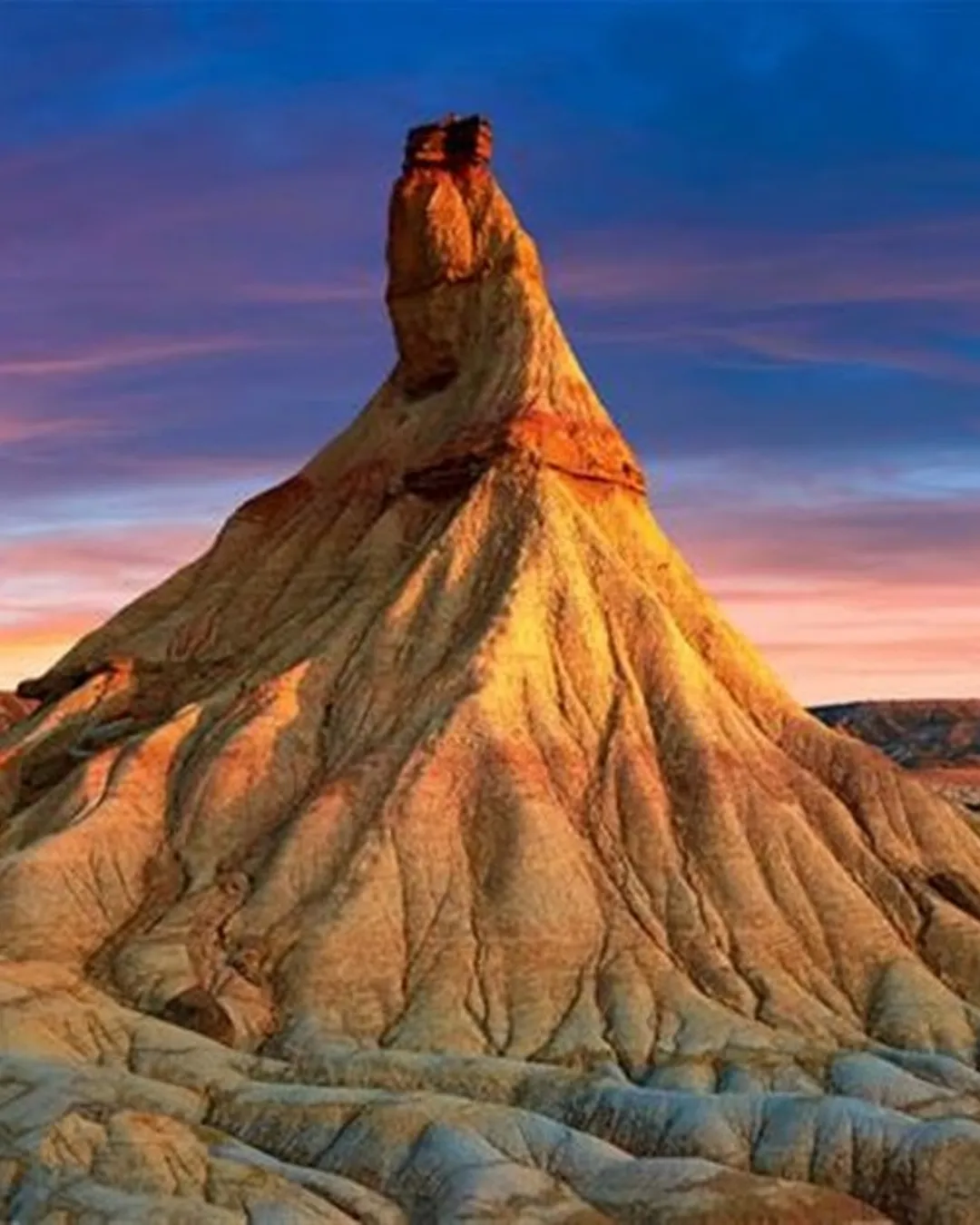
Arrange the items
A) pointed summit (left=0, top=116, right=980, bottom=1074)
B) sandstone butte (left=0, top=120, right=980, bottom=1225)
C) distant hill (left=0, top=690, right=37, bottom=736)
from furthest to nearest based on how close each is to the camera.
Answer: distant hill (left=0, top=690, right=37, bottom=736) → pointed summit (left=0, top=116, right=980, bottom=1074) → sandstone butte (left=0, top=120, right=980, bottom=1225)

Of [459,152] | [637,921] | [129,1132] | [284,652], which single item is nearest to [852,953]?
[637,921]

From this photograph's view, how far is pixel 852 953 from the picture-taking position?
96.6 metres

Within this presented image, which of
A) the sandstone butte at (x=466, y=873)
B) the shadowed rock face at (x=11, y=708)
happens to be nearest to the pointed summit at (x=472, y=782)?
the sandstone butte at (x=466, y=873)

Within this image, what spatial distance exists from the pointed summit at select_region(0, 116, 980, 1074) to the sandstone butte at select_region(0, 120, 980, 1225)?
0.20 m

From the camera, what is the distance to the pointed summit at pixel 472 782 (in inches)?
3568

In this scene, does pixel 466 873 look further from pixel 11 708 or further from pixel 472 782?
pixel 11 708

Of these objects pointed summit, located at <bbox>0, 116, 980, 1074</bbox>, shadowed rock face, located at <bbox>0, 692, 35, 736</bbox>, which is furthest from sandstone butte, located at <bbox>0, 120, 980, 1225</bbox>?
shadowed rock face, located at <bbox>0, 692, 35, 736</bbox>

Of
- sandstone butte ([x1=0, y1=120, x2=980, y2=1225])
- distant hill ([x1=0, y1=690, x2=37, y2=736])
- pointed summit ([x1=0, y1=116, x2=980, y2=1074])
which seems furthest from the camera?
distant hill ([x1=0, y1=690, x2=37, y2=736])

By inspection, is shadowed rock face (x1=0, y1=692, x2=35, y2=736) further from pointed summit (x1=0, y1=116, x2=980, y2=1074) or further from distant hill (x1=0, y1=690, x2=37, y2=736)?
pointed summit (x1=0, y1=116, x2=980, y2=1074)

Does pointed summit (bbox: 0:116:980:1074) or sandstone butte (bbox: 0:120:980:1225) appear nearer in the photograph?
sandstone butte (bbox: 0:120:980:1225)

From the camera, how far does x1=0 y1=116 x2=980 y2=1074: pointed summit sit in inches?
3568

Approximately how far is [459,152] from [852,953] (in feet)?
155

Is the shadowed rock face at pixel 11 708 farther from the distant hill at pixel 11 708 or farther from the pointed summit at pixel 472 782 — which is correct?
the pointed summit at pixel 472 782

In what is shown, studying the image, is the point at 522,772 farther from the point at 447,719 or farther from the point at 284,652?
the point at 284,652
